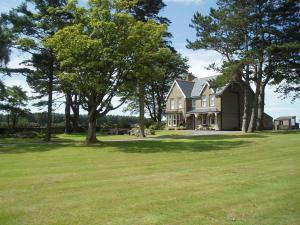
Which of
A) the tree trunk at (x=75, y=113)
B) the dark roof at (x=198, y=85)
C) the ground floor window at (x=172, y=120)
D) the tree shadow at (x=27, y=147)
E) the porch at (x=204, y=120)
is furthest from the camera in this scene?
the ground floor window at (x=172, y=120)

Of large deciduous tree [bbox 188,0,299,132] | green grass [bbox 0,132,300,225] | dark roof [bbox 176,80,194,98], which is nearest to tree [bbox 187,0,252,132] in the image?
large deciduous tree [bbox 188,0,299,132]

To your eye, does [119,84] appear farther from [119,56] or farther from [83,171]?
[83,171]

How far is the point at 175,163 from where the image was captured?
16.3 meters

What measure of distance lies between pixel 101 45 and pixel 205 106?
1302 inches

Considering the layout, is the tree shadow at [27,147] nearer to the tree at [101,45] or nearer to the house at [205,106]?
the tree at [101,45]

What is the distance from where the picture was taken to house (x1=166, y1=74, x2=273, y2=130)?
183 feet

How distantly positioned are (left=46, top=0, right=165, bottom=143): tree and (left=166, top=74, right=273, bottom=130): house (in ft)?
78.1

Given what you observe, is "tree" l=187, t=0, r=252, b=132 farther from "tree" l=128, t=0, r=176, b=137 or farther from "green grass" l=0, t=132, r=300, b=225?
"green grass" l=0, t=132, r=300, b=225

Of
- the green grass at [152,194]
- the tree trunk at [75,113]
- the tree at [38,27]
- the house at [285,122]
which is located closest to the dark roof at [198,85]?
the house at [285,122]

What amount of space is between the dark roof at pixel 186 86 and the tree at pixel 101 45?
32.1m

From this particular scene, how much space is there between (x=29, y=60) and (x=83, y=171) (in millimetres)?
23336

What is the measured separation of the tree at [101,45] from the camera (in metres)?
27.5

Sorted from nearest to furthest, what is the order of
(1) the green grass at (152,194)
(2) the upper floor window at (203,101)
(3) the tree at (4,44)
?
(1) the green grass at (152,194), (3) the tree at (4,44), (2) the upper floor window at (203,101)

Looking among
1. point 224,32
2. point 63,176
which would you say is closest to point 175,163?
point 63,176
